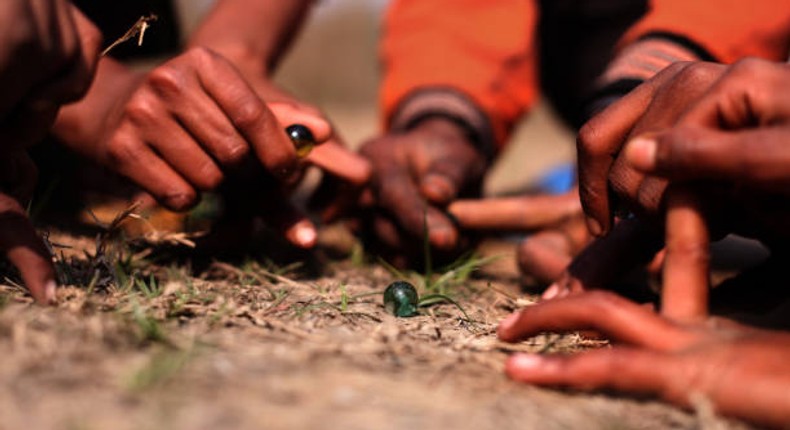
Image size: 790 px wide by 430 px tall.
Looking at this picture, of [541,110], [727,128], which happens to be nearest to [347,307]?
[727,128]

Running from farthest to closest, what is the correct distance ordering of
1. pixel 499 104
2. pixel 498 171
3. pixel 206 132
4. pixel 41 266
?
1. pixel 498 171
2. pixel 499 104
3. pixel 206 132
4. pixel 41 266

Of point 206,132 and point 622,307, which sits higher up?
point 206,132

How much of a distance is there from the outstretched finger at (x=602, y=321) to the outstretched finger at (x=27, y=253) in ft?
2.56

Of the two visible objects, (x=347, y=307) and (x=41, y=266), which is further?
(x=347, y=307)

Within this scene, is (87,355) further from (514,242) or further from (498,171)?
(498,171)

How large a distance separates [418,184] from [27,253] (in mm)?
1303

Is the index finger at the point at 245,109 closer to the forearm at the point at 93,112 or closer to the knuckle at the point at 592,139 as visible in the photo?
the forearm at the point at 93,112

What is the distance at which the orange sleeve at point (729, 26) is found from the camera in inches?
86.3

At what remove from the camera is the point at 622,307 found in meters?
1.14

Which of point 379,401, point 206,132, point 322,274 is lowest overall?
point 322,274

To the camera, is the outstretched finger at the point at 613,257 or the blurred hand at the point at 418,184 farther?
the blurred hand at the point at 418,184

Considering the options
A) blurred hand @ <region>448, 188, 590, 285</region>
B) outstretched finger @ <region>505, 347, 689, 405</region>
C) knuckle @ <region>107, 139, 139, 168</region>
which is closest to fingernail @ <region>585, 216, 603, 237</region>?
outstretched finger @ <region>505, 347, 689, 405</region>

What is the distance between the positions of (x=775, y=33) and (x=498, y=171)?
9.75 feet

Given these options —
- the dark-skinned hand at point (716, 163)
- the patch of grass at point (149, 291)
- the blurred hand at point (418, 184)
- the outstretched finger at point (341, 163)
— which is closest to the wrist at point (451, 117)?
the blurred hand at point (418, 184)
